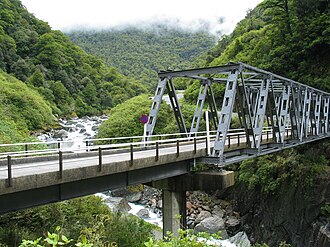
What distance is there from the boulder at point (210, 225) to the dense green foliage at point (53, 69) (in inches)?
1793

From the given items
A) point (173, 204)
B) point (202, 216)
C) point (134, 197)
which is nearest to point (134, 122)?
point (134, 197)

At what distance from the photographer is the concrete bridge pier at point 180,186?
13102 mm

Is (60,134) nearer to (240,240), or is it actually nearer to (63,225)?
(240,240)

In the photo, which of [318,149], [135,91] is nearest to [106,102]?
[135,91]

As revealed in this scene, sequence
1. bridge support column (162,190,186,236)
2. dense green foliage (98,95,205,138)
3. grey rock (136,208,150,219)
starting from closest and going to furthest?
1. bridge support column (162,190,186,236)
2. grey rock (136,208,150,219)
3. dense green foliage (98,95,205,138)

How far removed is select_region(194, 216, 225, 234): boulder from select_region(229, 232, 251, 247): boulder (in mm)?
1438

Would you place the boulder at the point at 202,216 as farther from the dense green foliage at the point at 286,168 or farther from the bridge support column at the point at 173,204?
the bridge support column at the point at 173,204

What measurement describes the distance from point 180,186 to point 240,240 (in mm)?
13262

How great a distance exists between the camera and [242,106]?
16625 millimetres

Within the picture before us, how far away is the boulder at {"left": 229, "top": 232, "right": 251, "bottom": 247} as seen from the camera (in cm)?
2345

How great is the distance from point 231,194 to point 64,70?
68.0 meters

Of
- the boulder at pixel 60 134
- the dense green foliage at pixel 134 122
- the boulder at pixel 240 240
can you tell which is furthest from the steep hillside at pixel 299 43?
the boulder at pixel 60 134

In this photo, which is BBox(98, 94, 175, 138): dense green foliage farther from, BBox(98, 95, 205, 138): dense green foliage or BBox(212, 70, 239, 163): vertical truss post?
BBox(212, 70, 239, 163): vertical truss post

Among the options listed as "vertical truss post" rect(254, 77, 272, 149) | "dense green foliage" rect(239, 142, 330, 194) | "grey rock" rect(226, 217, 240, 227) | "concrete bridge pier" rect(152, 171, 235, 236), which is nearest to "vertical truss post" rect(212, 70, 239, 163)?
"concrete bridge pier" rect(152, 171, 235, 236)
